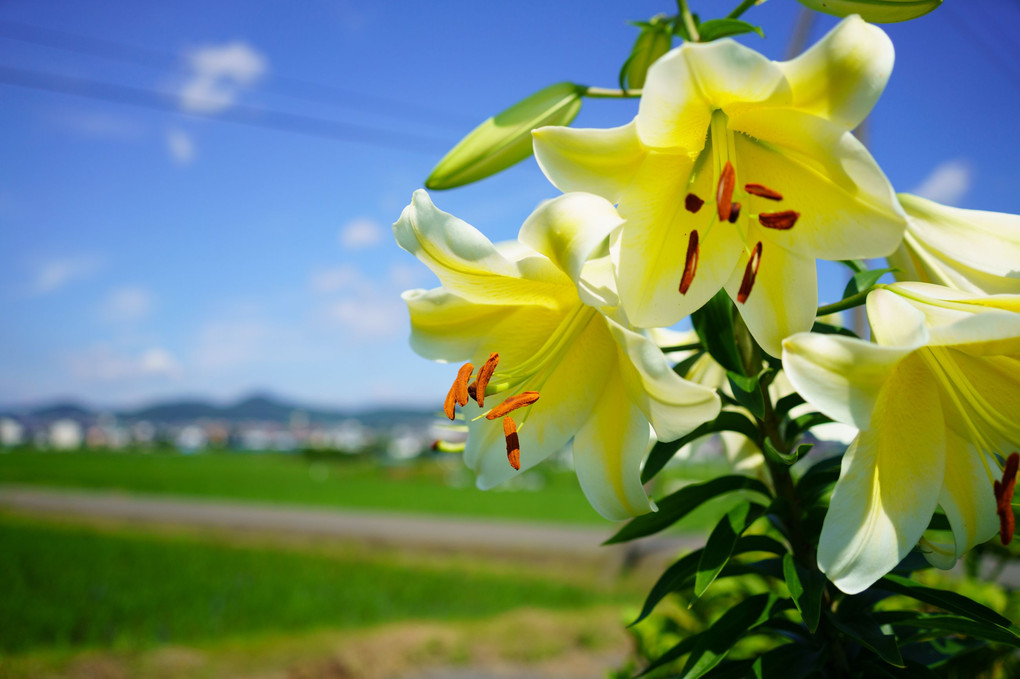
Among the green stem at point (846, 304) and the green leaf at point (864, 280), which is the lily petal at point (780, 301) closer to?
the green stem at point (846, 304)

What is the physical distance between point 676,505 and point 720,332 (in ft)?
0.74

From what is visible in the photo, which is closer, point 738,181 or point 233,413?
point 738,181

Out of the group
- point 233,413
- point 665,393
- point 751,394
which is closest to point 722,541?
point 751,394

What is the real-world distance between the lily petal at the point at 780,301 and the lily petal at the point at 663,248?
Answer: 0.03m

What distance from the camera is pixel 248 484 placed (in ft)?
67.8

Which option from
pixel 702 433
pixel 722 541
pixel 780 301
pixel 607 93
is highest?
pixel 607 93

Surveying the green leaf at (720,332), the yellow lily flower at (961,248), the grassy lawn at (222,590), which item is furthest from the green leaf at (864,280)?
the grassy lawn at (222,590)

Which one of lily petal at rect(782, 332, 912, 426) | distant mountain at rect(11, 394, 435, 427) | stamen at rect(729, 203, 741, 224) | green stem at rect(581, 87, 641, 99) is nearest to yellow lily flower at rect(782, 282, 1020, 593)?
lily petal at rect(782, 332, 912, 426)

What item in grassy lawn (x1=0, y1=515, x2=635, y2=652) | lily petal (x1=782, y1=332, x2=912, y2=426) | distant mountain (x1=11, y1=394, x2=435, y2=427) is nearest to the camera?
lily petal (x1=782, y1=332, x2=912, y2=426)

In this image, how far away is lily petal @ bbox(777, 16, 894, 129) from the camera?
48 cm

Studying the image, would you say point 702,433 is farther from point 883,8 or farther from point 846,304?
point 883,8

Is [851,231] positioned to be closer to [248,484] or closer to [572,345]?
[572,345]

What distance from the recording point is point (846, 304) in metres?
0.60

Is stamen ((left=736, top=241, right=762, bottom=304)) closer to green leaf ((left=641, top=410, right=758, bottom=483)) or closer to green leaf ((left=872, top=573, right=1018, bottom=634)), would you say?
green leaf ((left=641, top=410, right=758, bottom=483))
